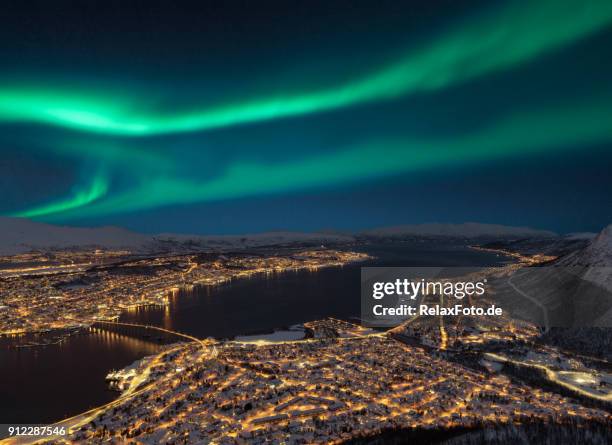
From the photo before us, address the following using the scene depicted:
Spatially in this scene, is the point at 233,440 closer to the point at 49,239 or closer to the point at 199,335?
the point at 199,335

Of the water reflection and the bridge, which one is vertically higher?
the bridge

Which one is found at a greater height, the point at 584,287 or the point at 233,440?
the point at 584,287

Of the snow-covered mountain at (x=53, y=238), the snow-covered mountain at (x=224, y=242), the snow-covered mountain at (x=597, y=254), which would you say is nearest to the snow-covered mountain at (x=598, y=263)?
the snow-covered mountain at (x=597, y=254)

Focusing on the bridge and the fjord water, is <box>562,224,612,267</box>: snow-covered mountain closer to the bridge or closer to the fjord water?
the fjord water

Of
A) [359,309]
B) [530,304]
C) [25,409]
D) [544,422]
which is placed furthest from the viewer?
[359,309]

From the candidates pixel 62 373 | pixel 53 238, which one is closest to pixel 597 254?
pixel 62 373

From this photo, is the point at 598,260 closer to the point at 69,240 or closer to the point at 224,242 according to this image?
the point at 224,242

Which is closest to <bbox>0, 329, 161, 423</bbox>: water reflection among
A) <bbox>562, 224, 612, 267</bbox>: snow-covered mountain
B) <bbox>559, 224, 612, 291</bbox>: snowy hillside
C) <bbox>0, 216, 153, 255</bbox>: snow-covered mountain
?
<bbox>559, 224, 612, 291</bbox>: snowy hillside

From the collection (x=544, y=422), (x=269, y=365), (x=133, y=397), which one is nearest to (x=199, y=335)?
(x=269, y=365)

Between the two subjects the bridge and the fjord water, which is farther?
the bridge
